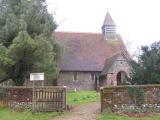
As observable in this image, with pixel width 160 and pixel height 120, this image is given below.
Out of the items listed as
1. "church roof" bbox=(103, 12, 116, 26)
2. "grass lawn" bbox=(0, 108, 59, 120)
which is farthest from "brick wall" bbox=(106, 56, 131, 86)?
"grass lawn" bbox=(0, 108, 59, 120)

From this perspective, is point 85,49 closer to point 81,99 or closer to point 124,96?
point 81,99

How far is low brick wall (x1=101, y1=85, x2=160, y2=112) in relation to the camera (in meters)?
22.4

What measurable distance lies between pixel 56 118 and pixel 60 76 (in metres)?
30.1

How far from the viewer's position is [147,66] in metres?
23.9

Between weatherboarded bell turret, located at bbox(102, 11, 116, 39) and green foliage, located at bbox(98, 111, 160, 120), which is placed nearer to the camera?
green foliage, located at bbox(98, 111, 160, 120)

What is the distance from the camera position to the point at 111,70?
4944 cm

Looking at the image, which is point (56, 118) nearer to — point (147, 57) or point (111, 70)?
point (147, 57)

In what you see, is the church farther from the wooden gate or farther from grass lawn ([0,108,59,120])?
grass lawn ([0,108,59,120])

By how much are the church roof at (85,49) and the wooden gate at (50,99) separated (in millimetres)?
26027

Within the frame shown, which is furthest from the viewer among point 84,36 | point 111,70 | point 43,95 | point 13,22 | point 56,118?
point 84,36

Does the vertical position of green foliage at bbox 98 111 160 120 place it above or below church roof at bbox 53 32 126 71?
below

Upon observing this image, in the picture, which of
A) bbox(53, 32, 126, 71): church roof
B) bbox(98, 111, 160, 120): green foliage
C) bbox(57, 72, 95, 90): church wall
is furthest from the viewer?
bbox(53, 32, 126, 71): church roof

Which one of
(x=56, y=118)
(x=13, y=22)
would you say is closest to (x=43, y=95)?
(x=56, y=118)

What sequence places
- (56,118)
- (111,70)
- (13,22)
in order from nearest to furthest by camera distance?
(56,118) < (13,22) < (111,70)
